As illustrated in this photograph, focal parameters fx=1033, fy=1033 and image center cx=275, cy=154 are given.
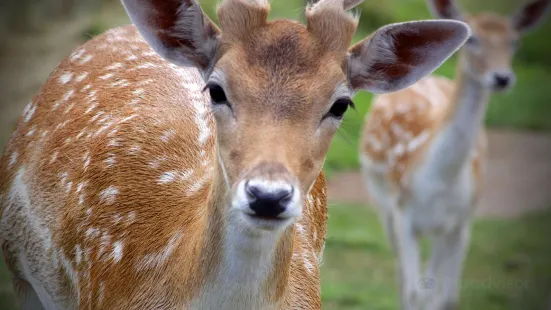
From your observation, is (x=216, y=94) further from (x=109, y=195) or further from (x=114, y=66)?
(x=114, y=66)

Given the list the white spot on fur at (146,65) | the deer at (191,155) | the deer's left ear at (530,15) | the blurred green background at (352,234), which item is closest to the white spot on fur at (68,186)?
the deer at (191,155)

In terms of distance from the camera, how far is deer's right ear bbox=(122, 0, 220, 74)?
3.69 meters

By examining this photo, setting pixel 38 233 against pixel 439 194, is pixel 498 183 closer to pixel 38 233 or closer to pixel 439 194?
pixel 439 194

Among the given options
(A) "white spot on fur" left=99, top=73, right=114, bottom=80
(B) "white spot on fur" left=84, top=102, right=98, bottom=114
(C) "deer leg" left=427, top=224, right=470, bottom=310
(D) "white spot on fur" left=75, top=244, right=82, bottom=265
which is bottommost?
(C) "deer leg" left=427, top=224, right=470, bottom=310

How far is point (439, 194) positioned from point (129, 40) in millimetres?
3668

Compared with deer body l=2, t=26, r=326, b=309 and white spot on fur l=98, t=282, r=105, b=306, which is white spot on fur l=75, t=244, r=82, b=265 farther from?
white spot on fur l=98, t=282, r=105, b=306

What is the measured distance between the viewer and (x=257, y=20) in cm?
359

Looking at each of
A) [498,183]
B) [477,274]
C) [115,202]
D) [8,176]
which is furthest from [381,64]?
[498,183]

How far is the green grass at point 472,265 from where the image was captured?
27.7ft

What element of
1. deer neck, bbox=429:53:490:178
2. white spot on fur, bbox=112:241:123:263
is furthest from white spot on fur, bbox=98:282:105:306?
deer neck, bbox=429:53:490:178

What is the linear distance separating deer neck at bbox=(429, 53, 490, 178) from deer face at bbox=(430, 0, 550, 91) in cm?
11

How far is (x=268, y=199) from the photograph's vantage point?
3.12 metres

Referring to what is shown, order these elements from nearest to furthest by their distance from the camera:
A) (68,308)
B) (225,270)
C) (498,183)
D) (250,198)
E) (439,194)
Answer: (250,198)
(225,270)
(68,308)
(439,194)
(498,183)

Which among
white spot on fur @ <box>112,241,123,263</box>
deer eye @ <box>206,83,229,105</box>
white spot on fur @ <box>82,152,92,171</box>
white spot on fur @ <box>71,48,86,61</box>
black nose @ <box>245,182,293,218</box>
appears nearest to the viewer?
black nose @ <box>245,182,293,218</box>
